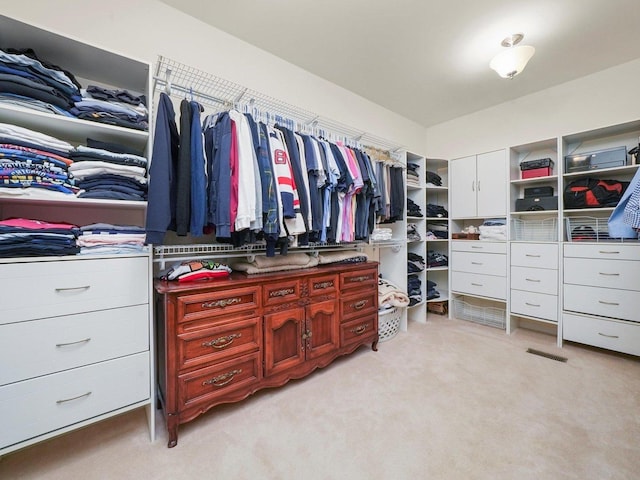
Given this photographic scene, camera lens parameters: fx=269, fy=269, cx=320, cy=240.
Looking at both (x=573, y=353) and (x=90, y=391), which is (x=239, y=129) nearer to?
(x=90, y=391)

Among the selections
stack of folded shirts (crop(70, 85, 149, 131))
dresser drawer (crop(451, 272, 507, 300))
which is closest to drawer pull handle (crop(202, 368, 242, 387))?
stack of folded shirts (crop(70, 85, 149, 131))

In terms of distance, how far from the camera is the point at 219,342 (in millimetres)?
1466

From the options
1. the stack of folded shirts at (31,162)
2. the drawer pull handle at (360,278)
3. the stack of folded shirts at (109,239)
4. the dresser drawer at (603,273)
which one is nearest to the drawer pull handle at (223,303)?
the stack of folded shirts at (109,239)

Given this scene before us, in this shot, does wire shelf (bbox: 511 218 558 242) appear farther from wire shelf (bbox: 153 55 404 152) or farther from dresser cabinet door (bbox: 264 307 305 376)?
dresser cabinet door (bbox: 264 307 305 376)

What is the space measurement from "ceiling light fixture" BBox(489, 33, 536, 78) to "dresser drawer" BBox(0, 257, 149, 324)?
8.88 ft

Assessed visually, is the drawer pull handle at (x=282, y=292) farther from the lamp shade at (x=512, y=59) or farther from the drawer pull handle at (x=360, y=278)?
the lamp shade at (x=512, y=59)

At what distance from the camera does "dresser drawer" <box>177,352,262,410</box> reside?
137 cm

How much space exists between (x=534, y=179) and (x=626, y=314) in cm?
136

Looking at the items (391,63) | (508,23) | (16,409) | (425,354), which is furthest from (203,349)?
(508,23)

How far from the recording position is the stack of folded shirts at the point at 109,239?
1234 mm

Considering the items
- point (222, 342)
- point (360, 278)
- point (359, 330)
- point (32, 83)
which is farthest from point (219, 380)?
point (32, 83)

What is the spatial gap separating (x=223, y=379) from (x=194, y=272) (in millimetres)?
611

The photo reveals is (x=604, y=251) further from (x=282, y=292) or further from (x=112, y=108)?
(x=112, y=108)

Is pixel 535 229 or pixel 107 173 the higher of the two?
pixel 107 173
